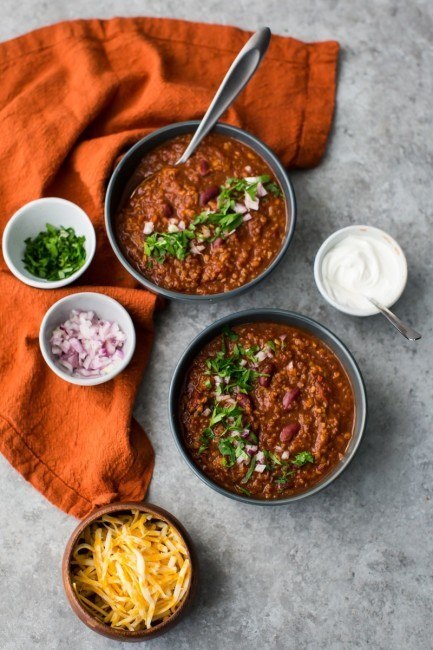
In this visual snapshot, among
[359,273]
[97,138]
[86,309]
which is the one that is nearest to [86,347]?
[86,309]

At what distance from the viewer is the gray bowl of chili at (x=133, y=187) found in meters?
4.06

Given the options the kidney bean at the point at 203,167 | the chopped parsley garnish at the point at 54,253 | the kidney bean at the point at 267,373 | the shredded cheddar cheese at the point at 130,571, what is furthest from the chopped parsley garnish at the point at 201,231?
the shredded cheddar cheese at the point at 130,571

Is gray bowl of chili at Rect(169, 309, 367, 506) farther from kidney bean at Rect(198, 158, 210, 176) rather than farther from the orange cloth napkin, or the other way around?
kidney bean at Rect(198, 158, 210, 176)

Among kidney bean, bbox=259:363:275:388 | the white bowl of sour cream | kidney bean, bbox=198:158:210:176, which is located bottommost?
kidney bean, bbox=259:363:275:388

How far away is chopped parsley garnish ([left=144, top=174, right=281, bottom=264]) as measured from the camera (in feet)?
13.4

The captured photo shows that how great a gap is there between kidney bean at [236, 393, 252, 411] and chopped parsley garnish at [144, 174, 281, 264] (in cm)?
77

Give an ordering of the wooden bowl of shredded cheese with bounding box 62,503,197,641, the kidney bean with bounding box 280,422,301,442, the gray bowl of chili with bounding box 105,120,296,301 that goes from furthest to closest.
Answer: the gray bowl of chili with bounding box 105,120,296,301
the kidney bean with bounding box 280,422,301,442
the wooden bowl of shredded cheese with bounding box 62,503,197,641

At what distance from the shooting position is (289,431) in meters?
3.96

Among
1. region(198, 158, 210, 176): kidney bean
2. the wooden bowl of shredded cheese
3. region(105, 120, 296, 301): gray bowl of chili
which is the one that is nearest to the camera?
the wooden bowl of shredded cheese

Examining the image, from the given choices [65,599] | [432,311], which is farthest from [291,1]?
[65,599]

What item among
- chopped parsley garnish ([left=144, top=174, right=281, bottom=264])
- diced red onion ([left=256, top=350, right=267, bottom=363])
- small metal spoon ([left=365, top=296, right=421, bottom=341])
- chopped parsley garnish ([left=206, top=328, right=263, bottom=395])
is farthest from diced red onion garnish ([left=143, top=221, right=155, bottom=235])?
small metal spoon ([left=365, top=296, right=421, bottom=341])

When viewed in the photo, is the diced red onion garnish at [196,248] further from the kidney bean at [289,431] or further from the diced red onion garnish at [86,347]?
the kidney bean at [289,431]

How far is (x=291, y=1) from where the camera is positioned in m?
4.66

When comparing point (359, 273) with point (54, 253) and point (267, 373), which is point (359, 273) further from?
point (54, 253)
